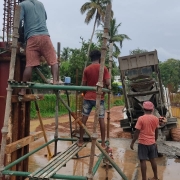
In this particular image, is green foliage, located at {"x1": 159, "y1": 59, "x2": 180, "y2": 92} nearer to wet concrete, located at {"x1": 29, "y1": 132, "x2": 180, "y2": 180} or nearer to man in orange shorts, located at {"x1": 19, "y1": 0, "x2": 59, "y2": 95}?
wet concrete, located at {"x1": 29, "y1": 132, "x2": 180, "y2": 180}

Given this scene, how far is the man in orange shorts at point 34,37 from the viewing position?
367 cm

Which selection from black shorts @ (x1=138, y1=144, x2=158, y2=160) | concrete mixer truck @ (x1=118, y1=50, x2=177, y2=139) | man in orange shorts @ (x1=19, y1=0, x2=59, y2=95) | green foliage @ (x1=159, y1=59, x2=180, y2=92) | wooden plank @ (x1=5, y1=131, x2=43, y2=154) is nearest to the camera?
wooden plank @ (x1=5, y1=131, x2=43, y2=154)

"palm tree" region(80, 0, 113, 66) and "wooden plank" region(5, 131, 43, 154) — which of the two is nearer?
"wooden plank" region(5, 131, 43, 154)

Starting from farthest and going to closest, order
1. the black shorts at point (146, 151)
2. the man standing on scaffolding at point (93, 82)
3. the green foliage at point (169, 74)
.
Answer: the green foliage at point (169, 74), the black shorts at point (146, 151), the man standing on scaffolding at point (93, 82)

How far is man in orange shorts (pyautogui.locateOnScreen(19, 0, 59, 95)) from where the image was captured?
367cm

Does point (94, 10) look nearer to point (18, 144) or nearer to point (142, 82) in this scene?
point (142, 82)

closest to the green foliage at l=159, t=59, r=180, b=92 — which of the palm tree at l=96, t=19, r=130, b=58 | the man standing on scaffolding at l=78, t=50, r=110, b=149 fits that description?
the palm tree at l=96, t=19, r=130, b=58

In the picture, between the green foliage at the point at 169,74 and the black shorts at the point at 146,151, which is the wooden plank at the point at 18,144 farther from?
the green foliage at the point at 169,74

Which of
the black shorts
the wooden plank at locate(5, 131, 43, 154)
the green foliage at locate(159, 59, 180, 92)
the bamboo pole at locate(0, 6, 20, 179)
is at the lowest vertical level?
the black shorts

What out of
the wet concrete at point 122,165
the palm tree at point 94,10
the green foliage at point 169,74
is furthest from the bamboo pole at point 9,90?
the green foliage at point 169,74

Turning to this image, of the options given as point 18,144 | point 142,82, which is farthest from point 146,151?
point 142,82

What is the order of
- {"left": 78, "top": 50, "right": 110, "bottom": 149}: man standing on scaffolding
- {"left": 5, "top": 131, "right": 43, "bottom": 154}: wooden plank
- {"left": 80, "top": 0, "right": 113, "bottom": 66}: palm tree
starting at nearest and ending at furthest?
{"left": 5, "top": 131, "right": 43, "bottom": 154}: wooden plank
{"left": 78, "top": 50, "right": 110, "bottom": 149}: man standing on scaffolding
{"left": 80, "top": 0, "right": 113, "bottom": 66}: palm tree

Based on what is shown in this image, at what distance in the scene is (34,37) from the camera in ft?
12.1

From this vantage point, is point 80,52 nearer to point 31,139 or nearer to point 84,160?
point 84,160
